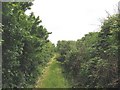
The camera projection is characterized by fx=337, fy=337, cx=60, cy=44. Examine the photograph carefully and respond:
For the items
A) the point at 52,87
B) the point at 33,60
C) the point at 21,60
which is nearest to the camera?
the point at 21,60

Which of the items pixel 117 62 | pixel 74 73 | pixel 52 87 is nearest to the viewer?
pixel 117 62

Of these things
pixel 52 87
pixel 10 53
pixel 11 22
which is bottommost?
pixel 52 87

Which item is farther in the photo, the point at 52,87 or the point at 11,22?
the point at 52,87

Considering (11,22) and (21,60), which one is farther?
(21,60)

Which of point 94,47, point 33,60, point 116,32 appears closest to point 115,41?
point 116,32

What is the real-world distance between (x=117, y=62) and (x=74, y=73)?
1718 centimetres

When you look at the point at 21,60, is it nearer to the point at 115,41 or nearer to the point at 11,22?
the point at 11,22

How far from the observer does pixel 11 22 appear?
15.5 metres

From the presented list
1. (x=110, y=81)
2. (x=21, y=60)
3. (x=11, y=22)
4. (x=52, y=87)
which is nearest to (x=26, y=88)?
(x=21, y=60)

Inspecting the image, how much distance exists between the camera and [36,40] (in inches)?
875

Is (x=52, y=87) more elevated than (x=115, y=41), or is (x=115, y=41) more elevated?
(x=115, y=41)

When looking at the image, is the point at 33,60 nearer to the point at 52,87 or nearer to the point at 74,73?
the point at 52,87

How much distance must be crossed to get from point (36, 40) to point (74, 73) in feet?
29.4

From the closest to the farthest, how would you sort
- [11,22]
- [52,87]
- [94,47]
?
[11,22]
[94,47]
[52,87]
